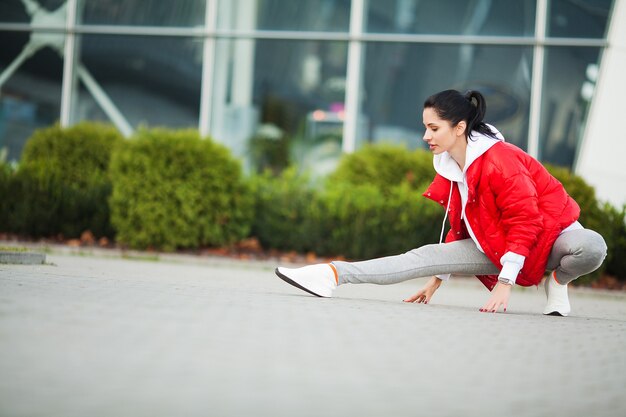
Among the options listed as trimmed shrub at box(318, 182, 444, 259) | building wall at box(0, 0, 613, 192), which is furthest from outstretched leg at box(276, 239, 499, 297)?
building wall at box(0, 0, 613, 192)

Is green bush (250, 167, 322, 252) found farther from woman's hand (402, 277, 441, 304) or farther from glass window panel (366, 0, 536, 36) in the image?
woman's hand (402, 277, 441, 304)

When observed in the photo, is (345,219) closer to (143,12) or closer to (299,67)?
(299,67)

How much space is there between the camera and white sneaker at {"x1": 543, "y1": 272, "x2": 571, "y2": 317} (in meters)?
5.01

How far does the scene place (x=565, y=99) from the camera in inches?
510

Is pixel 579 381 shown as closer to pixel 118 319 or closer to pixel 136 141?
pixel 118 319

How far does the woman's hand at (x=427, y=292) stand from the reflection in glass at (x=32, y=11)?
10.9 metres

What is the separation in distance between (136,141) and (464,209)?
6.13 metres

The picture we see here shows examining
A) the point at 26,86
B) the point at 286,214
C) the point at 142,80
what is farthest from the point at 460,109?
the point at 26,86

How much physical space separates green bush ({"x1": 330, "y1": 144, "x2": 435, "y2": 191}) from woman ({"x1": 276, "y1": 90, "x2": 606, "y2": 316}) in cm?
543

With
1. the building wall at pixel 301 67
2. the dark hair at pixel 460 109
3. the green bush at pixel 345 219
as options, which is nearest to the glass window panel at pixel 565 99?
the building wall at pixel 301 67

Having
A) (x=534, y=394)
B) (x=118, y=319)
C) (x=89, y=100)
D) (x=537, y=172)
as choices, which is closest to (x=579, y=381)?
(x=534, y=394)

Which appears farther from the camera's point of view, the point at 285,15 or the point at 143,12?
the point at 143,12

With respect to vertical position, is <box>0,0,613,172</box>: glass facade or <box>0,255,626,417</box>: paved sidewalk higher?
<box>0,0,613,172</box>: glass facade

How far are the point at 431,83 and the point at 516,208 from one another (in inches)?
354
